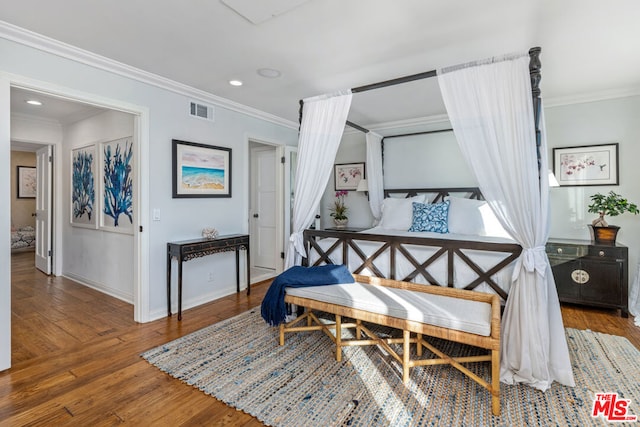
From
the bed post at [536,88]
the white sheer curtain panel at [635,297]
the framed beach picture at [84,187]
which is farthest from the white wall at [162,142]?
the white sheer curtain panel at [635,297]

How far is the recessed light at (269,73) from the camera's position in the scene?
10.1 feet

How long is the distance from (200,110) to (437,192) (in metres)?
3.37

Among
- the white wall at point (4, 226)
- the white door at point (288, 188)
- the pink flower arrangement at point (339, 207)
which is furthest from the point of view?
the pink flower arrangement at point (339, 207)

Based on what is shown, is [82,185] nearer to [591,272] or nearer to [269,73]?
[269,73]

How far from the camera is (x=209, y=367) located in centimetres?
237

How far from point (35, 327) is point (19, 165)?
6.48 meters

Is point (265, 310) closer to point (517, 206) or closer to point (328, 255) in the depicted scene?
point (328, 255)

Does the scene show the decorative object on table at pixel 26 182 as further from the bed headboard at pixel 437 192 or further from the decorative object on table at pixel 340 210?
the bed headboard at pixel 437 192

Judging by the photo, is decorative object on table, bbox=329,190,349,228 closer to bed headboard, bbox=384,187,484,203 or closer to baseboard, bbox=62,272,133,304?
bed headboard, bbox=384,187,484,203

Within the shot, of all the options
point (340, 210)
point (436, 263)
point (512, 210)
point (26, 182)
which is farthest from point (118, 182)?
point (26, 182)

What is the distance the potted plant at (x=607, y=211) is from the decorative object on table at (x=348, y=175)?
10.1ft

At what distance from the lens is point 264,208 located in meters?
5.50

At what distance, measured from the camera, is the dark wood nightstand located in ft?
11.0

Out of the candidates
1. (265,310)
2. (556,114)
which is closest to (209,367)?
(265,310)
